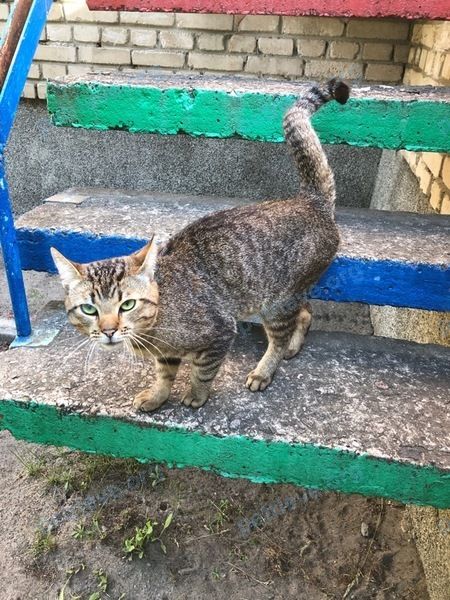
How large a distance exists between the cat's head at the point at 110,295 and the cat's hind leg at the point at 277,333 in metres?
0.50

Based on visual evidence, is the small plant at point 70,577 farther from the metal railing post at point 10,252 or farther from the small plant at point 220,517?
the metal railing post at point 10,252

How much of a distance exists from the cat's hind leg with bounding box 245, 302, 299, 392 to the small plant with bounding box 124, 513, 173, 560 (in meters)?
0.96

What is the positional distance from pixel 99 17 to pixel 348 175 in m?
2.09

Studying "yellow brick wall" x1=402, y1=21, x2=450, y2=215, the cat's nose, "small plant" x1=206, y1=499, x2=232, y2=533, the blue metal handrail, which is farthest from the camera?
"yellow brick wall" x1=402, y1=21, x2=450, y2=215

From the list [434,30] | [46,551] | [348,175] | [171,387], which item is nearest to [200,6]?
[434,30]

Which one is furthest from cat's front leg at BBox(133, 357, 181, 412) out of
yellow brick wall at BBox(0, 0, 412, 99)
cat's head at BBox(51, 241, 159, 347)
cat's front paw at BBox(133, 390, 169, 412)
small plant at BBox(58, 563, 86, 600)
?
yellow brick wall at BBox(0, 0, 412, 99)

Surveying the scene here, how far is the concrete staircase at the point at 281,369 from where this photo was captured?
61.9 inches

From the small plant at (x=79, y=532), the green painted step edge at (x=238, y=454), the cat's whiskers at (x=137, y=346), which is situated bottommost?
the small plant at (x=79, y=532)

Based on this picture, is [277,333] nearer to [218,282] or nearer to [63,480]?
[218,282]

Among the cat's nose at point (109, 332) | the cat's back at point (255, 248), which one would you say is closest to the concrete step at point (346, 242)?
the cat's back at point (255, 248)

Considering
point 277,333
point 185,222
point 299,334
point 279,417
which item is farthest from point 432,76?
point 279,417

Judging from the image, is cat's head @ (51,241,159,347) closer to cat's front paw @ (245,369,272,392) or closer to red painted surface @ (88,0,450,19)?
cat's front paw @ (245,369,272,392)

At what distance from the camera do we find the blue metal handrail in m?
1.67

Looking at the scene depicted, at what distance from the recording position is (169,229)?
2195 millimetres
